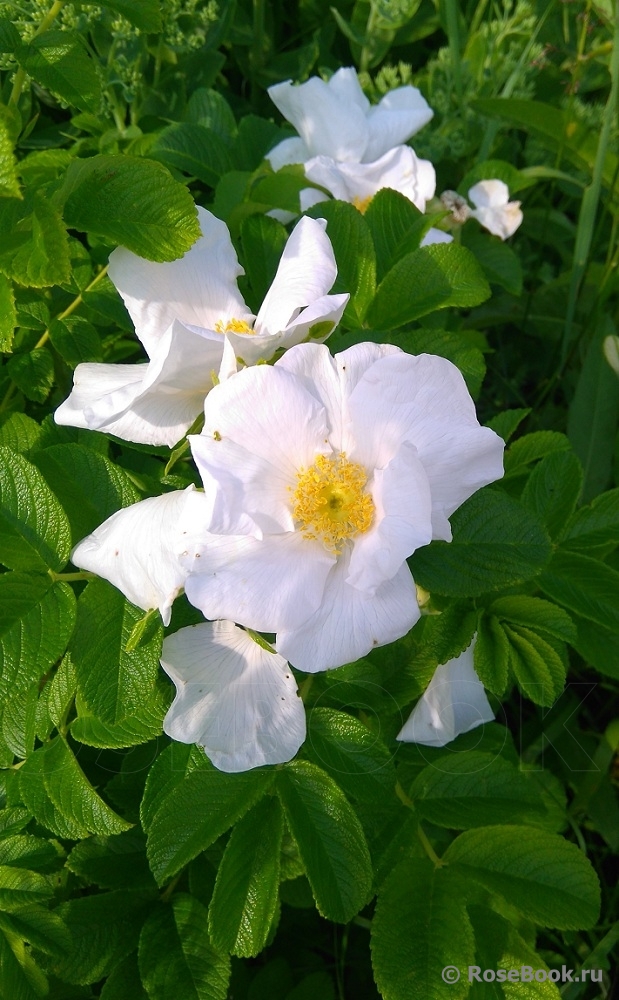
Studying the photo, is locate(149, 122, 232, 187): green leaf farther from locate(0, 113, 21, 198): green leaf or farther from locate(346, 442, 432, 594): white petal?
locate(346, 442, 432, 594): white petal

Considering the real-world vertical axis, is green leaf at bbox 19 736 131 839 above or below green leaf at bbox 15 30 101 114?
below

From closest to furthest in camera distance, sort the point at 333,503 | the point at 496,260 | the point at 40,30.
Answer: the point at 333,503, the point at 40,30, the point at 496,260

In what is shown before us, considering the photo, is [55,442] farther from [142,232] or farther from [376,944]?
[376,944]

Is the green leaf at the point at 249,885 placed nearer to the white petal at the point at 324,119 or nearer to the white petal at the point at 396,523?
the white petal at the point at 396,523

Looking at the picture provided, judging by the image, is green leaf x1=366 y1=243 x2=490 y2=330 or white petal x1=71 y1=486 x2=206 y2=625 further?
green leaf x1=366 y1=243 x2=490 y2=330

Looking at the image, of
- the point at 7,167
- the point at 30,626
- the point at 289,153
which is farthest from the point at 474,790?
the point at 289,153

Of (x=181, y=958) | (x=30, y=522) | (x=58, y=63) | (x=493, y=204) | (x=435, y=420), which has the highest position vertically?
(x=58, y=63)

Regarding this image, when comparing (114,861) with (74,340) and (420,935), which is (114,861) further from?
(74,340)

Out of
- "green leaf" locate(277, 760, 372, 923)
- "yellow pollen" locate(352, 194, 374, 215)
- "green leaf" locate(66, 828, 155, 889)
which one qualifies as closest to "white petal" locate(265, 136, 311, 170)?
"yellow pollen" locate(352, 194, 374, 215)
